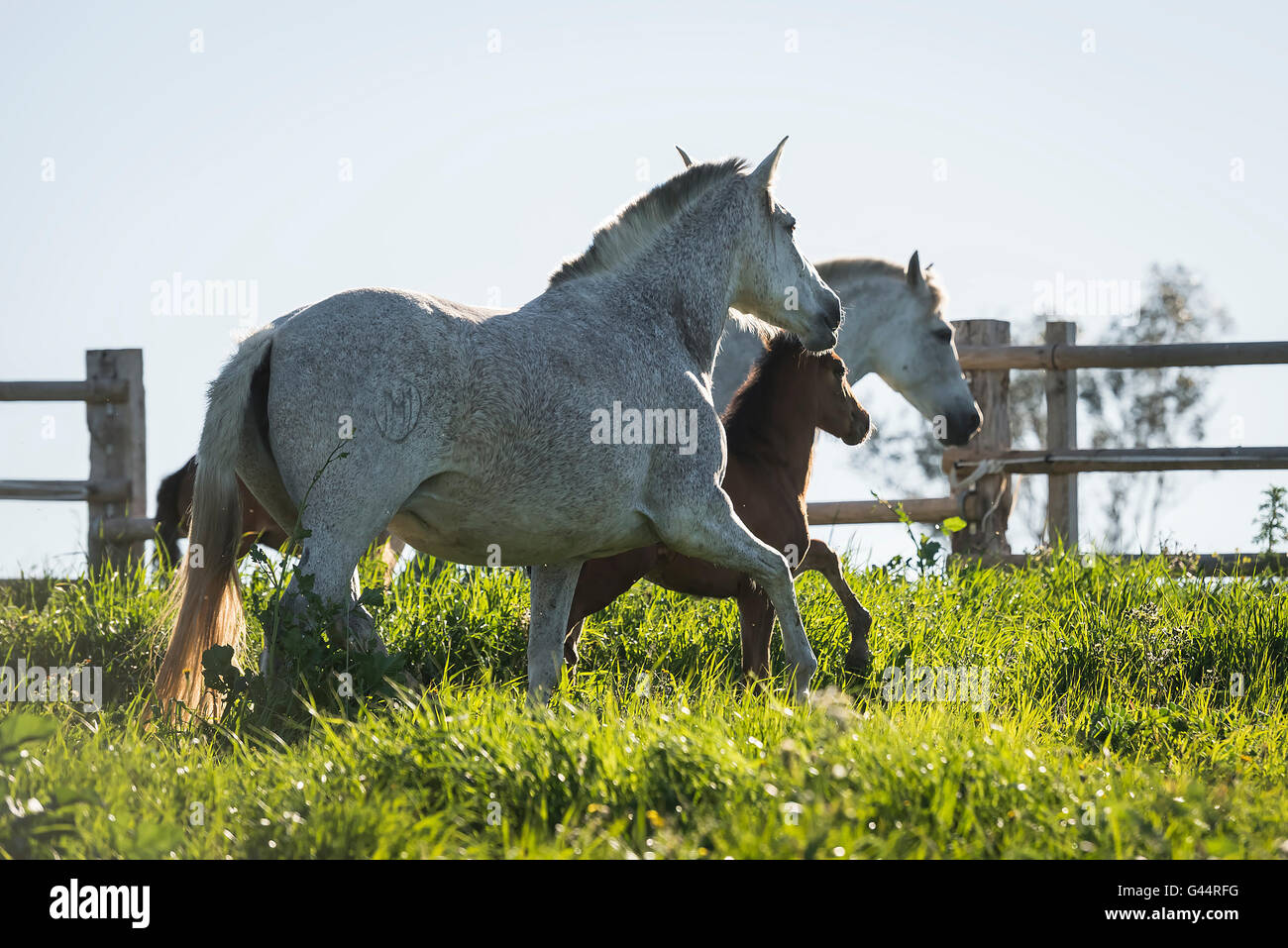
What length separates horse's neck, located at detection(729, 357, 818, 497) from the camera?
239 inches

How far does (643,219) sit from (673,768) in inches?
106

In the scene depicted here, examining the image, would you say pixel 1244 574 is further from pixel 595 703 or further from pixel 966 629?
pixel 595 703

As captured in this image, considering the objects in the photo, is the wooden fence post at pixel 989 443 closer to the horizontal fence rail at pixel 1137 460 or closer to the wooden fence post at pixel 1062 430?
the horizontal fence rail at pixel 1137 460

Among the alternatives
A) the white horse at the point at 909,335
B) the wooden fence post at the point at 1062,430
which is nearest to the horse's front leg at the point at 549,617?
the white horse at the point at 909,335

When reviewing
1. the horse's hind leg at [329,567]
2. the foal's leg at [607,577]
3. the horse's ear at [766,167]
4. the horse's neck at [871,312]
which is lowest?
the foal's leg at [607,577]

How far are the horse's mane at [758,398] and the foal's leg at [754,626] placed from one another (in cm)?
82

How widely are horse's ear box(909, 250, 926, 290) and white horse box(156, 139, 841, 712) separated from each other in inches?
147

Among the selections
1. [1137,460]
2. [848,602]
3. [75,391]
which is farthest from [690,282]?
[75,391]

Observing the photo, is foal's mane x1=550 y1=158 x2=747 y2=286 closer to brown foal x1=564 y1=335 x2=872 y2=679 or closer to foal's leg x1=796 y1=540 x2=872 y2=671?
brown foal x1=564 y1=335 x2=872 y2=679

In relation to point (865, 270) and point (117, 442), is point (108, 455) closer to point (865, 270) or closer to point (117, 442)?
point (117, 442)

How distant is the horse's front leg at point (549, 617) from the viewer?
498 centimetres

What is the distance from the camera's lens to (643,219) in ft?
17.1

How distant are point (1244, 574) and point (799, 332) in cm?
476

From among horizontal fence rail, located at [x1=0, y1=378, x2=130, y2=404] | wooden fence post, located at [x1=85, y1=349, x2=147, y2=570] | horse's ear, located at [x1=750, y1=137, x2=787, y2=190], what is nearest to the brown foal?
horse's ear, located at [x1=750, y1=137, x2=787, y2=190]
